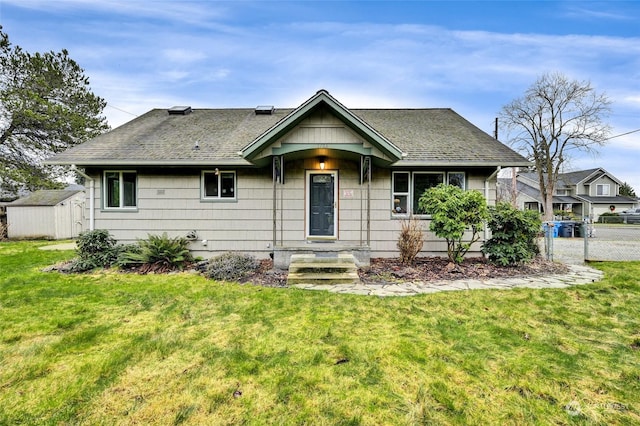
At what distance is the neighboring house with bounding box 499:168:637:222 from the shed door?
3549cm

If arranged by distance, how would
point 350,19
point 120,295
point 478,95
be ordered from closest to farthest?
point 120,295 → point 350,19 → point 478,95

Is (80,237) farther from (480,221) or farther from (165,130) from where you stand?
(480,221)

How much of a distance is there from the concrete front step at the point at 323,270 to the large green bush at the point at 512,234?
3.62 meters

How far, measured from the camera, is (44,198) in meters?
15.3

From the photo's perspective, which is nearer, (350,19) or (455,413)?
(455,413)

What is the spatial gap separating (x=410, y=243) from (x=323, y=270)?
2481 millimetres

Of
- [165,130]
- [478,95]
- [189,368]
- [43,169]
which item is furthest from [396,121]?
[43,169]

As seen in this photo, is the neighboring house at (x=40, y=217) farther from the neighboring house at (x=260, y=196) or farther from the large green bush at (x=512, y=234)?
Answer: the large green bush at (x=512, y=234)

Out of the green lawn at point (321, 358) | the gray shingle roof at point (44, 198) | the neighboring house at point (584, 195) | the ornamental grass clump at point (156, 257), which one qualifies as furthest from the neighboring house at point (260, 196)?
the neighboring house at point (584, 195)

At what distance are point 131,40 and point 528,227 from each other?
1900 cm

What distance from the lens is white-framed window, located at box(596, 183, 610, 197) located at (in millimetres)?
37750

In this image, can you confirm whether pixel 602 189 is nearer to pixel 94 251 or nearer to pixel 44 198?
pixel 94 251

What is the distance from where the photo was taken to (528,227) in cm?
682

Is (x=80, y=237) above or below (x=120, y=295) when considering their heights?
above
